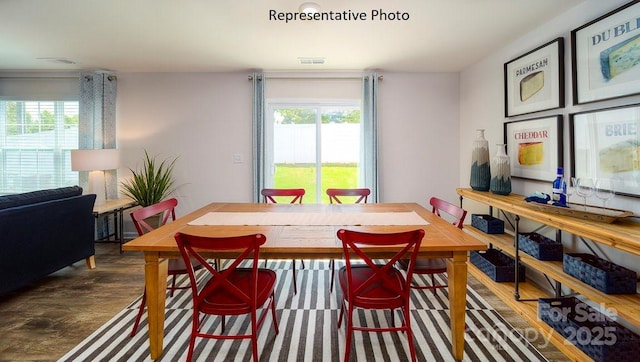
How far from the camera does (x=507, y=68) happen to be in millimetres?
3178

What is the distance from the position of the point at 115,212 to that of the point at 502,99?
5.10 meters

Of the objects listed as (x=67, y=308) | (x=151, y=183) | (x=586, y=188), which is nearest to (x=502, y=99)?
(x=586, y=188)

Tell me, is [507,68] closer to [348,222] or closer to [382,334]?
[348,222]

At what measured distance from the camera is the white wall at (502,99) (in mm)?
2064

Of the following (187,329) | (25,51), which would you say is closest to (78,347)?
(187,329)

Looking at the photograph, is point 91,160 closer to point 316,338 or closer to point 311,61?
point 311,61

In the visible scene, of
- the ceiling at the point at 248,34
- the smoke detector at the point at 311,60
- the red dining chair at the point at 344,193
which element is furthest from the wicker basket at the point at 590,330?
the smoke detector at the point at 311,60

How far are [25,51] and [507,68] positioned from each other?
215 inches

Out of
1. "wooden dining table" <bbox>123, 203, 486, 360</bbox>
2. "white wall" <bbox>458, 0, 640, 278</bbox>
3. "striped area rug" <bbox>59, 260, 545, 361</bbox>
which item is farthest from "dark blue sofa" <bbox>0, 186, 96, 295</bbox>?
"white wall" <bbox>458, 0, 640, 278</bbox>

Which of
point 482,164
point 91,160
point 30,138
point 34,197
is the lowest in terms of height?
point 34,197

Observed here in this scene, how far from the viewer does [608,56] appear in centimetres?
204

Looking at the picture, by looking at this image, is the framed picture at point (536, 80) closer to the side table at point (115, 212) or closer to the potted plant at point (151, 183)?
the potted plant at point (151, 183)

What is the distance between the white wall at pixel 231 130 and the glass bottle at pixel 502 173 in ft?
5.09

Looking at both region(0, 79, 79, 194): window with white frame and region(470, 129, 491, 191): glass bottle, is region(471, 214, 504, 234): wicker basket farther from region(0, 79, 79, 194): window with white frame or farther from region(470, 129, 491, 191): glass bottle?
region(0, 79, 79, 194): window with white frame
